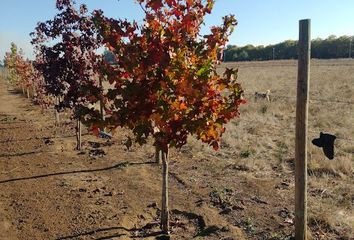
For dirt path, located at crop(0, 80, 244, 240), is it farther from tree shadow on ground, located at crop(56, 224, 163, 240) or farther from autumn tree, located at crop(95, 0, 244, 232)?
autumn tree, located at crop(95, 0, 244, 232)

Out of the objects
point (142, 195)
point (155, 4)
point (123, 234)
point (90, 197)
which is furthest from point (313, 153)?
point (155, 4)

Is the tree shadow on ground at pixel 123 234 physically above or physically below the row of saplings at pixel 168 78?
below

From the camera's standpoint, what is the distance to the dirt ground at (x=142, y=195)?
5684mm

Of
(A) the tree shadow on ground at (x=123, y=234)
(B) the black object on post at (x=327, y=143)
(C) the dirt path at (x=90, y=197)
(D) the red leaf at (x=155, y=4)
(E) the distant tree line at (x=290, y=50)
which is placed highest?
(E) the distant tree line at (x=290, y=50)

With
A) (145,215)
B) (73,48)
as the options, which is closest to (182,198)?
(145,215)

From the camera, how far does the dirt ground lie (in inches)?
224

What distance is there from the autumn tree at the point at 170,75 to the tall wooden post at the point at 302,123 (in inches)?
31.2

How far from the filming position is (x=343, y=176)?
25.8ft

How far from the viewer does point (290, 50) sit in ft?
272

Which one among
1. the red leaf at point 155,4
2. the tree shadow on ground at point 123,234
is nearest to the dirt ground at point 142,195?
the tree shadow on ground at point 123,234

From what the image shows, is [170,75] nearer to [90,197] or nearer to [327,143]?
[327,143]

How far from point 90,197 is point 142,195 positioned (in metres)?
0.88

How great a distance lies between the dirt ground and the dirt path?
0.01m

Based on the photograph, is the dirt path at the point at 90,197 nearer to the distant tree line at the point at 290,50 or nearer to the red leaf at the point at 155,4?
the red leaf at the point at 155,4
